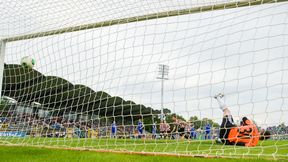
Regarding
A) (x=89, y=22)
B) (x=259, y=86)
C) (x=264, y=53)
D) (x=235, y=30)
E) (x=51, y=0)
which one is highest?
(x=51, y=0)

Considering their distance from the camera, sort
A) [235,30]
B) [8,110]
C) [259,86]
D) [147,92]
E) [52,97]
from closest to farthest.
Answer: [259,86] < [235,30] < [147,92] < [52,97] < [8,110]

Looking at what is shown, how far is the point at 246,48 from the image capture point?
4.78m

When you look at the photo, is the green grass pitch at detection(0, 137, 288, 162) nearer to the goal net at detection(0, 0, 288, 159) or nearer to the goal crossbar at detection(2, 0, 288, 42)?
the goal net at detection(0, 0, 288, 159)

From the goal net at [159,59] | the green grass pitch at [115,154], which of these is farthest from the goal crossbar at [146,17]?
the green grass pitch at [115,154]

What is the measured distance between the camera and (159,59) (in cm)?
559

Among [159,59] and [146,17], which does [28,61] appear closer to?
[146,17]

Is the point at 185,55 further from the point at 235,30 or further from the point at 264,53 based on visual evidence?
the point at 264,53

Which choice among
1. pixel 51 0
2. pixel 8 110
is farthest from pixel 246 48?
pixel 8 110

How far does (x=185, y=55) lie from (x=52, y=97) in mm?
3950

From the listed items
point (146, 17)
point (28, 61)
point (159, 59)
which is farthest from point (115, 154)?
point (28, 61)

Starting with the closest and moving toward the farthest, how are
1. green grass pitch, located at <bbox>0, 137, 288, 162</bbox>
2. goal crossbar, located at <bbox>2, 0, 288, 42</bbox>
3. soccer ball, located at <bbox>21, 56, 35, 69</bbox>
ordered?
green grass pitch, located at <bbox>0, 137, 288, 162</bbox>
goal crossbar, located at <bbox>2, 0, 288, 42</bbox>
soccer ball, located at <bbox>21, 56, 35, 69</bbox>

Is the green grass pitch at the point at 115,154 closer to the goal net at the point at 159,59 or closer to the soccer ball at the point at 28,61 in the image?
the goal net at the point at 159,59

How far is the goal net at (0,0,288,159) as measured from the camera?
463 cm

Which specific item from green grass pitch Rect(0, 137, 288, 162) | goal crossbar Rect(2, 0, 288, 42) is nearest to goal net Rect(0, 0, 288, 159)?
goal crossbar Rect(2, 0, 288, 42)
